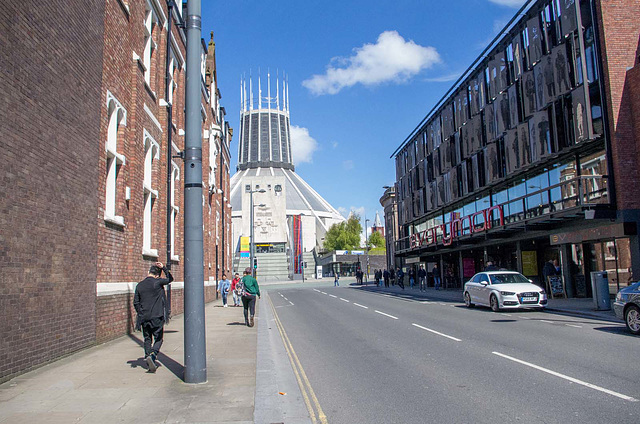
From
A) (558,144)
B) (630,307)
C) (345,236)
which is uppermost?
(345,236)

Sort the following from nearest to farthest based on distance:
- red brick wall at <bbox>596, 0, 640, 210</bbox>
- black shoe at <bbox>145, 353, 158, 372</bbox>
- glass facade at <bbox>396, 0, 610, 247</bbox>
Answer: black shoe at <bbox>145, 353, 158, 372</bbox>
red brick wall at <bbox>596, 0, 640, 210</bbox>
glass facade at <bbox>396, 0, 610, 247</bbox>

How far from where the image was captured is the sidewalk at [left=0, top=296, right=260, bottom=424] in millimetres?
5969

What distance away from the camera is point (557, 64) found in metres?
22.8

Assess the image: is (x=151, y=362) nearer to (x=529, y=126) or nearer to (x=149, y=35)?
(x=149, y=35)

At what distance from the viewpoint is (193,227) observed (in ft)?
25.6

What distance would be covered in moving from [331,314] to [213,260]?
14329mm

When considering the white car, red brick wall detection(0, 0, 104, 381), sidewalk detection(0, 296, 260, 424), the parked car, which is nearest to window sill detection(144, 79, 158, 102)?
red brick wall detection(0, 0, 104, 381)

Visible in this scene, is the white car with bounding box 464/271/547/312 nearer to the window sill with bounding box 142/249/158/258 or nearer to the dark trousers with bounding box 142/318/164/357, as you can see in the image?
the window sill with bounding box 142/249/158/258

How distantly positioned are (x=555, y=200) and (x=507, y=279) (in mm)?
5541

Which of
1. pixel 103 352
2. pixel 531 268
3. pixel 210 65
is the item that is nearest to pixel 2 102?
pixel 103 352

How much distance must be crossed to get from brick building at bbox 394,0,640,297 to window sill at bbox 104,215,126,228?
16649mm

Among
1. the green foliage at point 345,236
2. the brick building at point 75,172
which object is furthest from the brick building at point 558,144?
the green foliage at point 345,236

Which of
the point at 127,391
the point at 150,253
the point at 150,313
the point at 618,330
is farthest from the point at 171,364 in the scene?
the point at 618,330

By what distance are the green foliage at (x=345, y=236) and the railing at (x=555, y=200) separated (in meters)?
72.9
